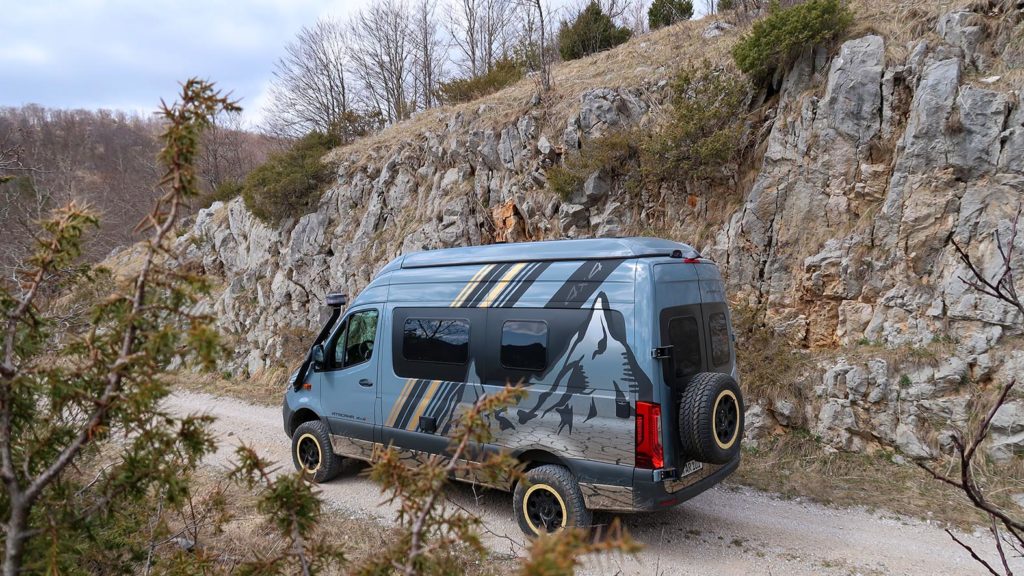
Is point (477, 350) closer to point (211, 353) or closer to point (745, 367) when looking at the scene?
point (211, 353)

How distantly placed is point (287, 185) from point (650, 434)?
1613cm

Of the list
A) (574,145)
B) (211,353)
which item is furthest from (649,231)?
(211,353)

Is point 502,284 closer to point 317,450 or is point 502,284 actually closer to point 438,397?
point 438,397

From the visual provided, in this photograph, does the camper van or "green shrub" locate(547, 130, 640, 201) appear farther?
"green shrub" locate(547, 130, 640, 201)

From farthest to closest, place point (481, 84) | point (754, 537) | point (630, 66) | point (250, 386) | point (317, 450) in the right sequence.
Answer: point (481, 84)
point (630, 66)
point (250, 386)
point (317, 450)
point (754, 537)

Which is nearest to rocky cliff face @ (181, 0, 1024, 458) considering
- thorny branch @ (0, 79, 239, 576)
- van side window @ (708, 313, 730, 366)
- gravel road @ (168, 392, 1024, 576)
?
gravel road @ (168, 392, 1024, 576)

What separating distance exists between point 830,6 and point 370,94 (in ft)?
72.1

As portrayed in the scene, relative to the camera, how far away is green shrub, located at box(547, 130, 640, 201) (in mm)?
11297

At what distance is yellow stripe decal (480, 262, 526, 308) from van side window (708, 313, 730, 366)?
1.86 m

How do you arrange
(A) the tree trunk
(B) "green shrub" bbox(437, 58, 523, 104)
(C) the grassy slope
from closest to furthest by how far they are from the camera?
(A) the tree trunk
(C) the grassy slope
(B) "green shrub" bbox(437, 58, 523, 104)

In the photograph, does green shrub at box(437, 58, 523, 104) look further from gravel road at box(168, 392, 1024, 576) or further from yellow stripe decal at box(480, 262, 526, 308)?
gravel road at box(168, 392, 1024, 576)

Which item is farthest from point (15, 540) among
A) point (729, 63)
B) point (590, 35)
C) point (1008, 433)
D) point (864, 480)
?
point (590, 35)

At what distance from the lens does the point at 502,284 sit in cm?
558

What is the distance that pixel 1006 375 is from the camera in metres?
6.61
